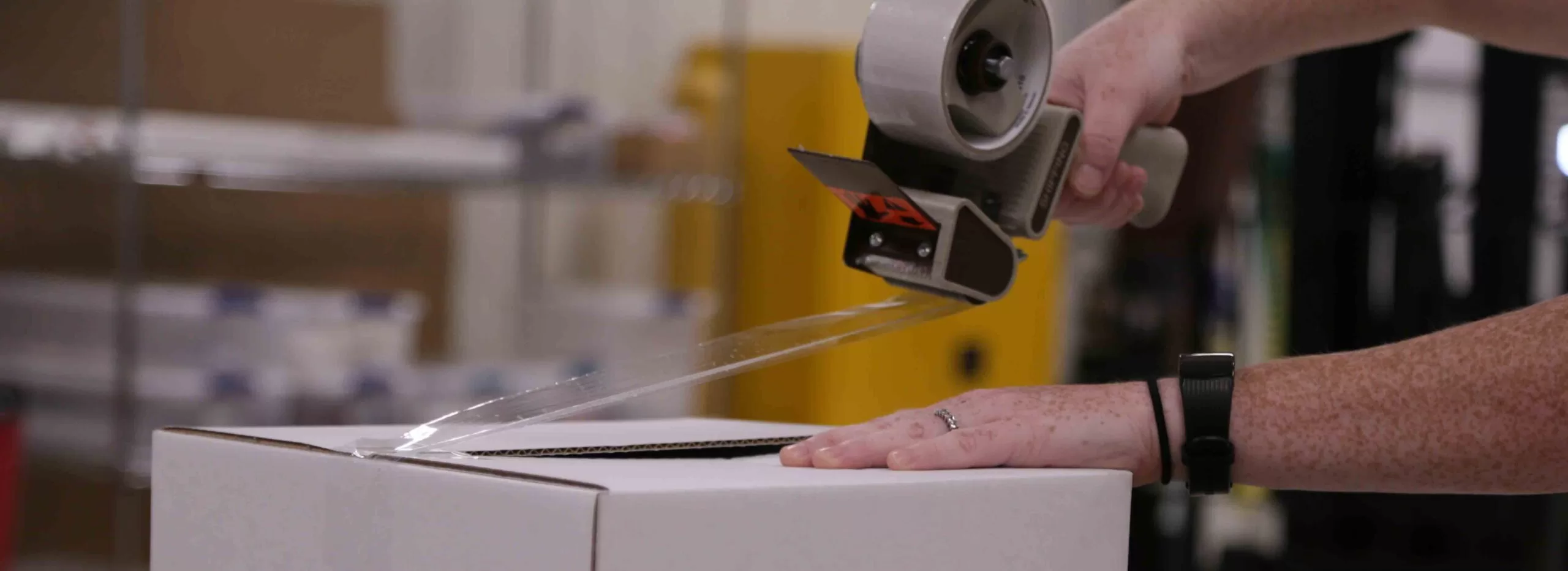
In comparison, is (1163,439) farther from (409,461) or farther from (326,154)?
(326,154)

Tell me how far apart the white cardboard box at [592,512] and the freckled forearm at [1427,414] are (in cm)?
12

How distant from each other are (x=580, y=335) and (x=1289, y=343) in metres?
1.42

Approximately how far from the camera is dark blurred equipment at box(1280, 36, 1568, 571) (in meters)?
2.50

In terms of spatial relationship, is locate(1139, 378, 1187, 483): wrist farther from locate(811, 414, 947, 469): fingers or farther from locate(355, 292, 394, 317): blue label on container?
locate(355, 292, 394, 317): blue label on container

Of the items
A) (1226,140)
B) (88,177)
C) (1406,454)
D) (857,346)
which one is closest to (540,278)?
(857,346)

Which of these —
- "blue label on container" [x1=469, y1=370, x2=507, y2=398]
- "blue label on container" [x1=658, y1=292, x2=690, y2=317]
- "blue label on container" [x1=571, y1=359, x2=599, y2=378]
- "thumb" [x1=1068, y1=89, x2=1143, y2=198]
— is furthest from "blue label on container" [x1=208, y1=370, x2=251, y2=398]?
"thumb" [x1=1068, y1=89, x2=1143, y2=198]

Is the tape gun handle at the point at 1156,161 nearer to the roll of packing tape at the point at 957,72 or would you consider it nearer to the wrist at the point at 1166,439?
the roll of packing tape at the point at 957,72

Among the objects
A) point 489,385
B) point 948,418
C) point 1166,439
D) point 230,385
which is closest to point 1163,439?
point 1166,439

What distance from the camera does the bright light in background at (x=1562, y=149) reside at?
8.39 ft

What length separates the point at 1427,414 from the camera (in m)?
0.81

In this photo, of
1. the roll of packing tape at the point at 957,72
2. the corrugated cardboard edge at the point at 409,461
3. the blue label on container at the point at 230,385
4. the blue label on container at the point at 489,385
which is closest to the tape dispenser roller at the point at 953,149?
the roll of packing tape at the point at 957,72

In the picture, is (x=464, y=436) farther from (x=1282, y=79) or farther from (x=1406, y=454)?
(x=1282, y=79)

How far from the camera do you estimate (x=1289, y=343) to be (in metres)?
2.66

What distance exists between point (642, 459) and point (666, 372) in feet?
0.26
